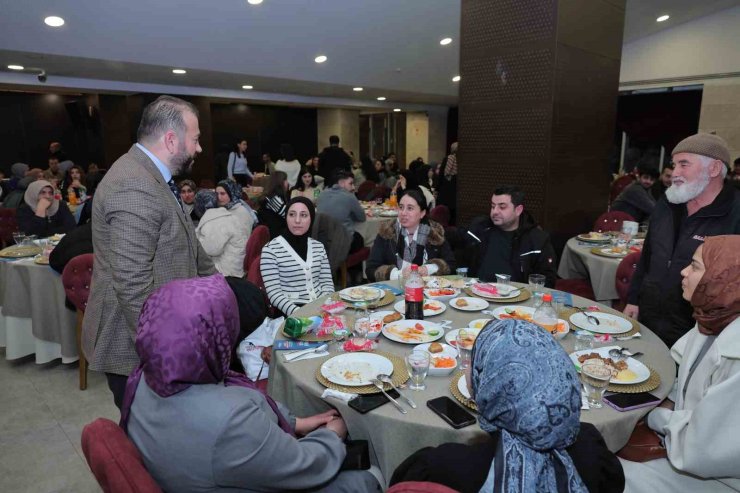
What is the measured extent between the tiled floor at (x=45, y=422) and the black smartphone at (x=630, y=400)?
2572mm

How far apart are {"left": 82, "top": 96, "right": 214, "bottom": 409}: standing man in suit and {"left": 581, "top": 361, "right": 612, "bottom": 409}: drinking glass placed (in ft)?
5.16

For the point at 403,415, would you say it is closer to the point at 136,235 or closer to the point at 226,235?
the point at 136,235

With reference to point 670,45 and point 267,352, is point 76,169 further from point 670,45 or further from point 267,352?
point 670,45

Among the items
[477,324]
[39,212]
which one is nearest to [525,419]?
[477,324]

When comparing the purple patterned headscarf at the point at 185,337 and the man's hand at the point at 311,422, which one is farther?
the man's hand at the point at 311,422

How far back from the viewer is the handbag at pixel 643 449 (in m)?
1.68

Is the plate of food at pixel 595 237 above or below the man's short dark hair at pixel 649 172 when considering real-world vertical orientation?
below

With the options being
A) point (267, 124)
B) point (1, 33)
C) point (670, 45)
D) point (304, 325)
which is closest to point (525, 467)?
point (304, 325)

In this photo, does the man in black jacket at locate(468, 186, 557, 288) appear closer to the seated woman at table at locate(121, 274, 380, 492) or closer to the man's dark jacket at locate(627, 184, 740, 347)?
the man's dark jacket at locate(627, 184, 740, 347)

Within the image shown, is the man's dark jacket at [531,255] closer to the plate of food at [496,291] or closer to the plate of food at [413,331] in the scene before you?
the plate of food at [496,291]

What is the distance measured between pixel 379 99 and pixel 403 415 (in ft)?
41.6

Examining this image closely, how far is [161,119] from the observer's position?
1.90 m

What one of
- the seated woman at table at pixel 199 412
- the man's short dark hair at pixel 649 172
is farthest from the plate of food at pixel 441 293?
the man's short dark hair at pixel 649 172

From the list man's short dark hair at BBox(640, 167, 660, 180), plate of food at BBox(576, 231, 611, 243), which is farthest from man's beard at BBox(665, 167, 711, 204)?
man's short dark hair at BBox(640, 167, 660, 180)
